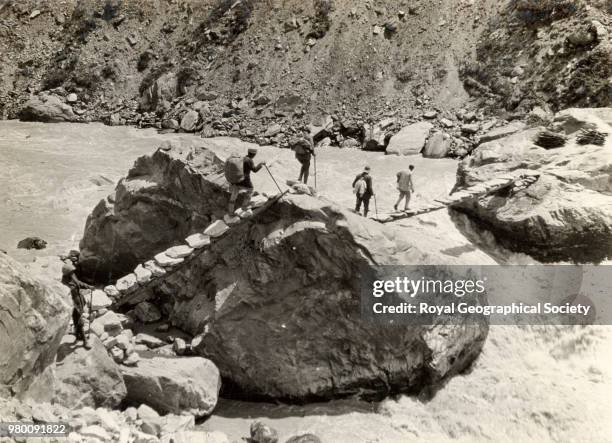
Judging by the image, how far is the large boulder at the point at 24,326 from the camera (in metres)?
7.84

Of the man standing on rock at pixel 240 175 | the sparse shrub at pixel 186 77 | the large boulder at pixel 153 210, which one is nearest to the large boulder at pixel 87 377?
the man standing on rock at pixel 240 175

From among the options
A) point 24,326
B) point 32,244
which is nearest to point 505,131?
point 32,244

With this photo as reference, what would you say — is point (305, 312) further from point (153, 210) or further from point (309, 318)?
point (153, 210)

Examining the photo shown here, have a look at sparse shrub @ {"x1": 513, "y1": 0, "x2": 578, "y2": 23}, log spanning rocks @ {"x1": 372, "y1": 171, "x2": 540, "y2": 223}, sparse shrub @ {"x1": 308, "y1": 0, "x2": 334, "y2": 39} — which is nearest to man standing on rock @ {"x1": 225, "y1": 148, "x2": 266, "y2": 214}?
log spanning rocks @ {"x1": 372, "y1": 171, "x2": 540, "y2": 223}

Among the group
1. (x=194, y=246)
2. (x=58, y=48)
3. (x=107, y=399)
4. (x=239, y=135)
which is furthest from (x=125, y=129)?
(x=107, y=399)

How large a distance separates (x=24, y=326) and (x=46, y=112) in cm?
2677

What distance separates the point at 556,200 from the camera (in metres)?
14.8

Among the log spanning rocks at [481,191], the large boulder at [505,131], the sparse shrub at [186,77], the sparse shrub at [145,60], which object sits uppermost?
the sparse shrub at [145,60]

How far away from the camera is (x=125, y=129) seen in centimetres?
3045

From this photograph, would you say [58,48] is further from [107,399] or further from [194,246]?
[107,399]

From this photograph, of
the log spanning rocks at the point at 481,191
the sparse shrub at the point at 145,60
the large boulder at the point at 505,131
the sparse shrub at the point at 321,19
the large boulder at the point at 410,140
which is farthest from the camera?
the sparse shrub at the point at 145,60

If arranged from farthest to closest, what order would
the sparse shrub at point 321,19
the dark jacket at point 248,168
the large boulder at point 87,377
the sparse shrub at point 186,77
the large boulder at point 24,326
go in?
the sparse shrub at point 186,77 < the sparse shrub at point 321,19 < the dark jacket at point 248,168 < the large boulder at point 87,377 < the large boulder at point 24,326

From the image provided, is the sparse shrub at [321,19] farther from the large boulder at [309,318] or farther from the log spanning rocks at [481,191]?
the large boulder at [309,318]

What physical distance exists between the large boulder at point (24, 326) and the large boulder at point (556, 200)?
11.7 m
